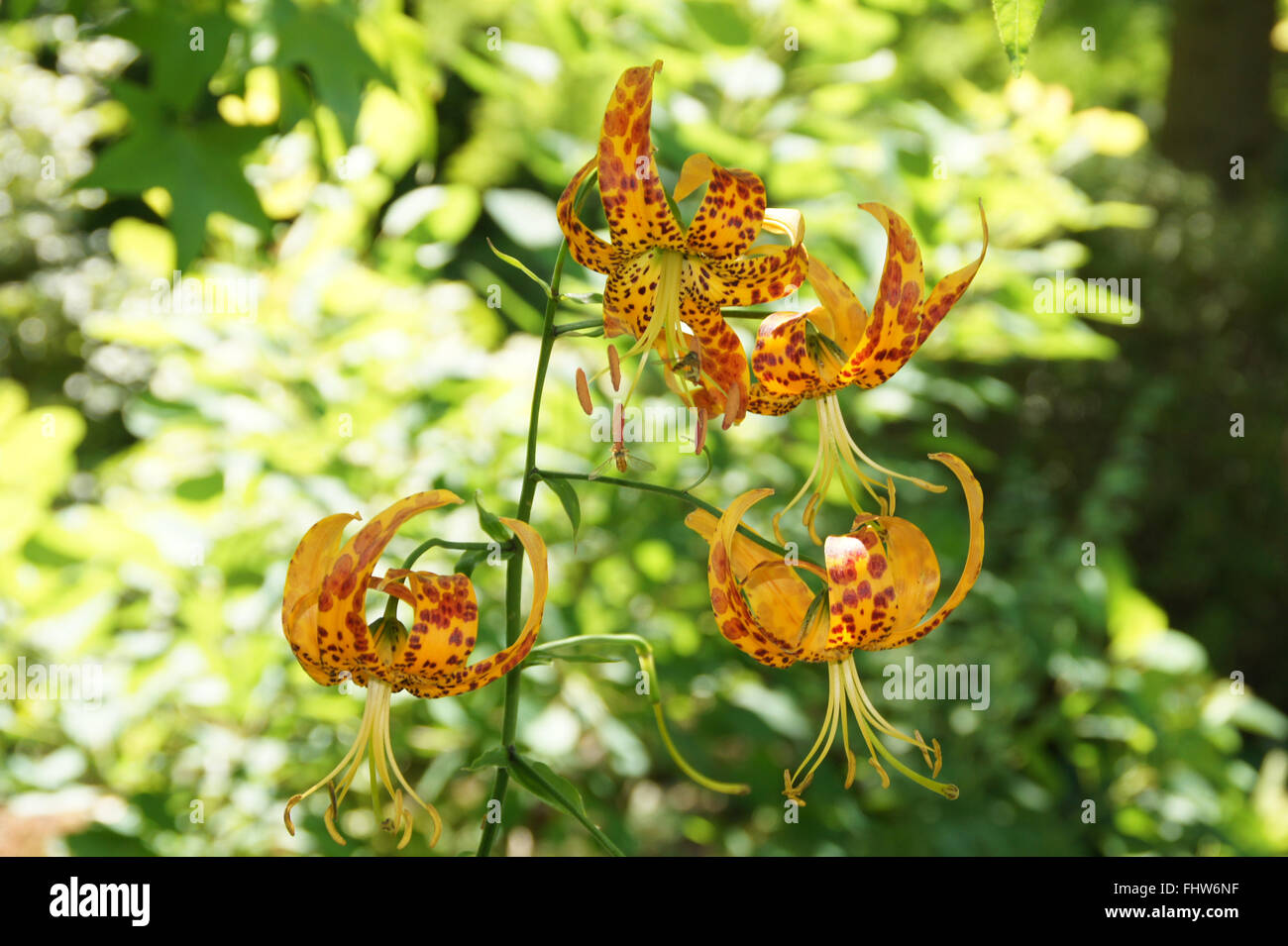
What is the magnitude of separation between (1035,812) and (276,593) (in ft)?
4.80

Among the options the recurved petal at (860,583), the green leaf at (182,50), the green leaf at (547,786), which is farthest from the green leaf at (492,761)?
the green leaf at (182,50)

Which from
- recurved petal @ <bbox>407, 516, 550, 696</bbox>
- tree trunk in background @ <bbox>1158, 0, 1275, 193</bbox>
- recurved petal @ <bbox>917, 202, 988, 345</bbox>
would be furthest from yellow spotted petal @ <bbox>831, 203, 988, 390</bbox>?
tree trunk in background @ <bbox>1158, 0, 1275, 193</bbox>

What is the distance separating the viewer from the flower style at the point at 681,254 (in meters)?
0.65

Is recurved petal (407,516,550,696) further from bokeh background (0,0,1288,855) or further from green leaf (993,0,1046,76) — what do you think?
bokeh background (0,0,1288,855)

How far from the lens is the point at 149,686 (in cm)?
155

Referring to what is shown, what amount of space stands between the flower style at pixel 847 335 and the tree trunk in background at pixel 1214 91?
4.52 meters

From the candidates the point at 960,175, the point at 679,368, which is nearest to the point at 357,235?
the point at 960,175

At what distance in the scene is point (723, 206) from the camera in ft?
2.27

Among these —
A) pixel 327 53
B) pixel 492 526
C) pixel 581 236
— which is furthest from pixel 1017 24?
pixel 327 53

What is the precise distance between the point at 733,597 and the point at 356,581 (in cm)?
24

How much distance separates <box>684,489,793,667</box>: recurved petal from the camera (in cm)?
66

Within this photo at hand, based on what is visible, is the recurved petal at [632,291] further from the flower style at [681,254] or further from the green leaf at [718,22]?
the green leaf at [718,22]

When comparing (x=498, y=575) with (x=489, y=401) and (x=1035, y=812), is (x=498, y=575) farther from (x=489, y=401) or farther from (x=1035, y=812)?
(x=1035, y=812)

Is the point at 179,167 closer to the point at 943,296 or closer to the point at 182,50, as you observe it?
the point at 182,50
